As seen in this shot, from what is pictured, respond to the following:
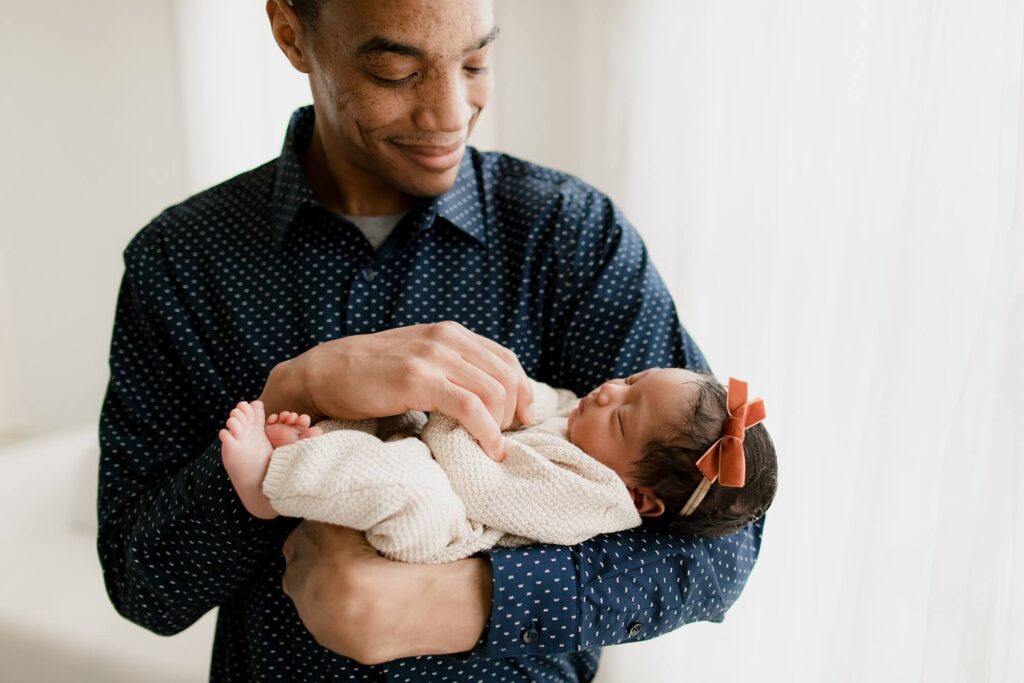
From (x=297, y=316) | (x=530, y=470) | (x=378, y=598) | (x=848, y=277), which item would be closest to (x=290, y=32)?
(x=297, y=316)

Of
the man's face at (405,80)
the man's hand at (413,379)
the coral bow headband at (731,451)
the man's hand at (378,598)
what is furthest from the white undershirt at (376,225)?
the coral bow headband at (731,451)

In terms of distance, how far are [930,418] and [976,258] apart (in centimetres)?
27

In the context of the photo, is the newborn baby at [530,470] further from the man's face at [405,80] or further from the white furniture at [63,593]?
the white furniture at [63,593]

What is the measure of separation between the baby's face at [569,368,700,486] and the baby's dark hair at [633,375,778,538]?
0.6 inches

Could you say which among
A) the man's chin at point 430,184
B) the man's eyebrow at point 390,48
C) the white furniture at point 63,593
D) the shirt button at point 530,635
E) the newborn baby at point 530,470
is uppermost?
Result: the man's eyebrow at point 390,48

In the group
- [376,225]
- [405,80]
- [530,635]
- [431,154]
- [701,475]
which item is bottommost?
[530,635]

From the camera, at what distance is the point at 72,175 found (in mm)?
3039

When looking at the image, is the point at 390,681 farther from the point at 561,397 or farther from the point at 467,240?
the point at 467,240

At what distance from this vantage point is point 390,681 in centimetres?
127

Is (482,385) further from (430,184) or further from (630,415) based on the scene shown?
(430,184)

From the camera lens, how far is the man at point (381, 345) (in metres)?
1.14

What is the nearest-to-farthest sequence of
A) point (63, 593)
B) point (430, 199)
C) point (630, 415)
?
1. point (630, 415)
2. point (430, 199)
3. point (63, 593)

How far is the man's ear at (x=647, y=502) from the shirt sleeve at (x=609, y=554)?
0.12ft

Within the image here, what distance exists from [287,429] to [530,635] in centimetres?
43
